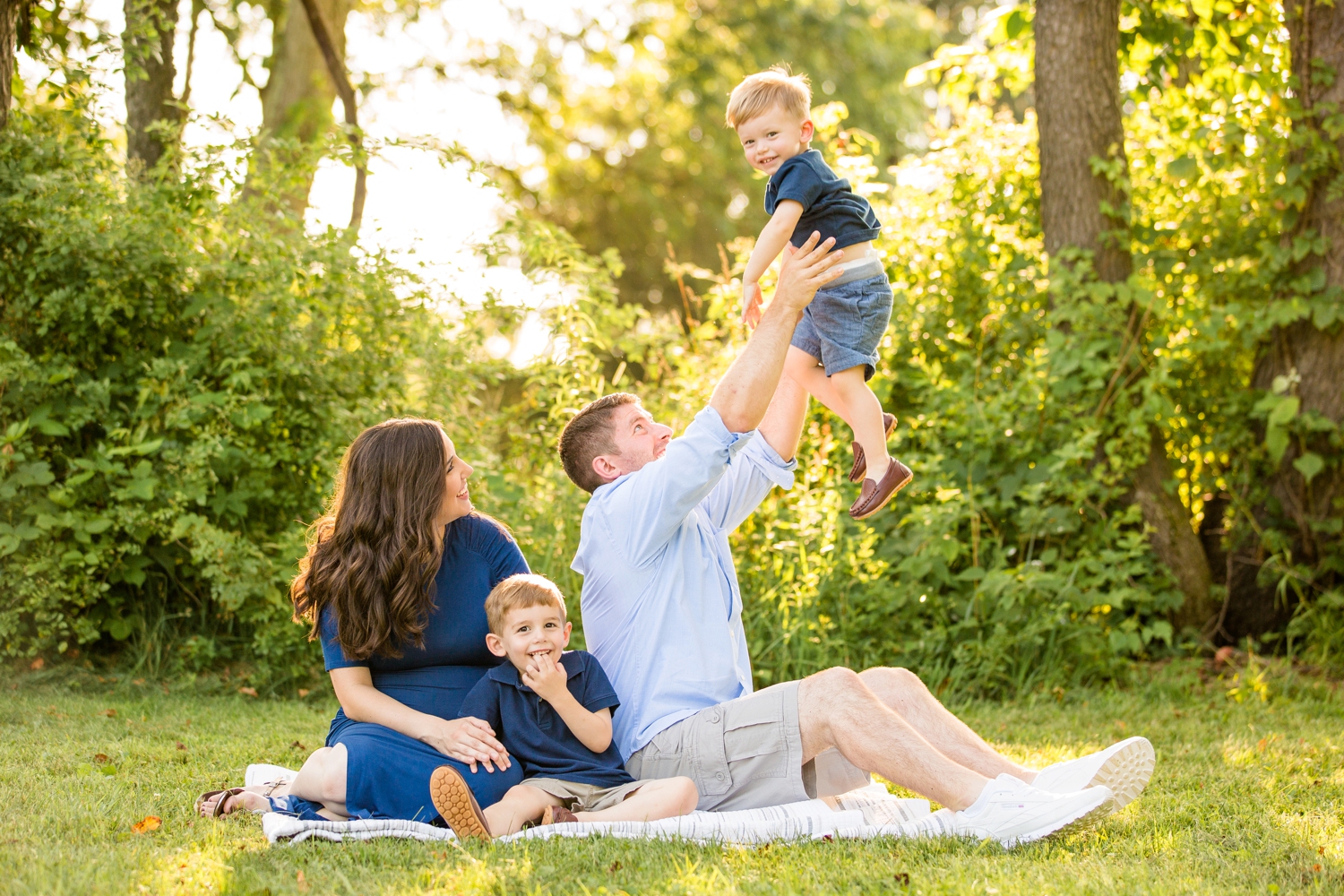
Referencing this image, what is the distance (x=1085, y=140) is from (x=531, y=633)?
4.51 m

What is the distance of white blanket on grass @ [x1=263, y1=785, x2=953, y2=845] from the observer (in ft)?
8.95

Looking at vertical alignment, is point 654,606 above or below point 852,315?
below

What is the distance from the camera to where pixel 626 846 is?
8.66 ft

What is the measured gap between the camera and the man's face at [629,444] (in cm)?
317

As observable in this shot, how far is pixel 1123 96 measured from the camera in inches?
266

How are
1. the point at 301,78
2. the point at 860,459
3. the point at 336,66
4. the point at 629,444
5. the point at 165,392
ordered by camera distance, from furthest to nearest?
the point at 301,78 → the point at 336,66 → the point at 165,392 → the point at 860,459 → the point at 629,444

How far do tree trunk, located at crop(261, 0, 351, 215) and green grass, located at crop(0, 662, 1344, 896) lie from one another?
226 inches

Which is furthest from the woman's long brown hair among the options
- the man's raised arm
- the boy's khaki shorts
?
the man's raised arm

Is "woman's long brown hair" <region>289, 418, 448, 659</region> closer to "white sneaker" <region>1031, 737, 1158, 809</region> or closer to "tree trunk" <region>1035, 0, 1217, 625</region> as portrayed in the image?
"white sneaker" <region>1031, 737, 1158, 809</region>

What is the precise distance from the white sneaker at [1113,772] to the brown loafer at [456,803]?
1.29m

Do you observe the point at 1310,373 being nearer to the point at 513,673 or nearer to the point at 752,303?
the point at 752,303

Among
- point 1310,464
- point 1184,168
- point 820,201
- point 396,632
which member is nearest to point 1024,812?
point 396,632

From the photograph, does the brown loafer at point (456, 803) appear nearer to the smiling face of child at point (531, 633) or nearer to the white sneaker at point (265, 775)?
the smiling face of child at point (531, 633)

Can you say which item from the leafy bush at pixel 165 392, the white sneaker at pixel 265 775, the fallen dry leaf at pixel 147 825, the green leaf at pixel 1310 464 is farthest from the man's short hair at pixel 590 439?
the green leaf at pixel 1310 464
